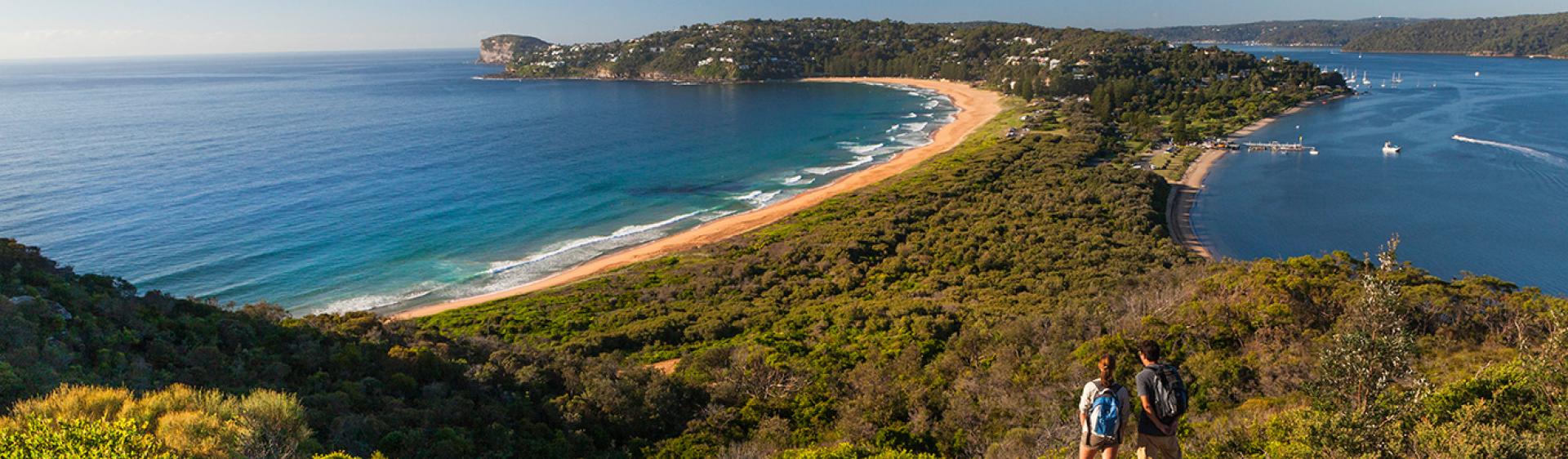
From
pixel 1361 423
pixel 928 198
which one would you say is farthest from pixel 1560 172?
pixel 1361 423

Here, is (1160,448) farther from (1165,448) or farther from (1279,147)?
(1279,147)

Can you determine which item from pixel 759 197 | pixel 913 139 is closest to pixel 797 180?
pixel 759 197

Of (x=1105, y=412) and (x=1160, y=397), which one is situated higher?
(x=1160, y=397)

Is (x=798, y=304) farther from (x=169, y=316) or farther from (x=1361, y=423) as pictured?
(x=1361, y=423)

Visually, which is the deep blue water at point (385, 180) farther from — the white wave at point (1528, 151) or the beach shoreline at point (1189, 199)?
the white wave at point (1528, 151)

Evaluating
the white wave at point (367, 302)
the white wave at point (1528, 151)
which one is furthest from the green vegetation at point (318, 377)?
the white wave at point (1528, 151)

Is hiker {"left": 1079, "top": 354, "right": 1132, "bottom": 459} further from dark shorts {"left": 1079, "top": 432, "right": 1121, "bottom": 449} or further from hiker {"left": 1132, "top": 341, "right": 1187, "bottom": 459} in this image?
hiker {"left": 1132, "top": 341, "right": 1187, "bottom": 459}
